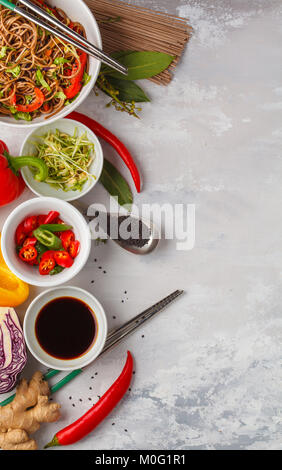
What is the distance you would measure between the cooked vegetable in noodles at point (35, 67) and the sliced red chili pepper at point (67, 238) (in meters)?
0.48

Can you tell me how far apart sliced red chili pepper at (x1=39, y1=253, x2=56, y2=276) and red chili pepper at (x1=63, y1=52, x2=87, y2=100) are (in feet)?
2.14

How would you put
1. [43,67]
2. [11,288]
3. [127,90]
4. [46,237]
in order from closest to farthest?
[43,67] → [46,237] → [11,288] → [127,90]

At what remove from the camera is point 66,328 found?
1.95 meters

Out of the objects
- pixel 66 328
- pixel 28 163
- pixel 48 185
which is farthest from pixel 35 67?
pixel 66 328

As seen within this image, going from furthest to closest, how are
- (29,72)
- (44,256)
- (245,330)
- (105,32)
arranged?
1. (245,330)
2. (105,32)
3. (44,256)
4. (29,72)

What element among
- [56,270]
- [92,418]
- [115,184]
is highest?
[115,184]

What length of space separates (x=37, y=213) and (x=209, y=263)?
2.69ft

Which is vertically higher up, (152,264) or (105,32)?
(105,32)

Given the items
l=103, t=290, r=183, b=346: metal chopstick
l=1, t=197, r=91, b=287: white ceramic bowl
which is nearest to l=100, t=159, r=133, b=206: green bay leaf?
l=1, t=197, r=91, b=287: white ceramic bowl

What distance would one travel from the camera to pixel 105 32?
1.97 m

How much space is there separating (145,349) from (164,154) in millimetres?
913

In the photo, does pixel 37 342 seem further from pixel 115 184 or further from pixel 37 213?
pixel 115 184
